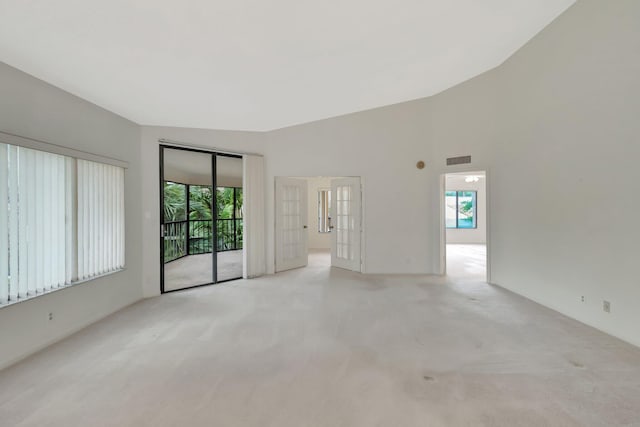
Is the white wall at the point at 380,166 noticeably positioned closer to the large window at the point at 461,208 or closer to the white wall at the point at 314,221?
the white wall at the point at 314,221

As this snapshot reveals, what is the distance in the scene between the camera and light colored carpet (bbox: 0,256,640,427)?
5.91ft

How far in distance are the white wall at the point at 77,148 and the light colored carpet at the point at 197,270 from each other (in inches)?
43.0

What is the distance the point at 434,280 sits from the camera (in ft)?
16.8

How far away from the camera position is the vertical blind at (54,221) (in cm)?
242

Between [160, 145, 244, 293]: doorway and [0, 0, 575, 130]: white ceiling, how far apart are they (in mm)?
3202

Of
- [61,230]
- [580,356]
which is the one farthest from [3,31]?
[580,356]

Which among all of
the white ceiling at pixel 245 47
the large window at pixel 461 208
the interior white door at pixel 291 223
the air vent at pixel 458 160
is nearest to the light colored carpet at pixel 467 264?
the large window at pixel 461 208

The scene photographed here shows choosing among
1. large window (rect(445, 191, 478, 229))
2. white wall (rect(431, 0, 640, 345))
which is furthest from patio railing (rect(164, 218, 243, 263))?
large window (rect(445, 191, 478, 229))

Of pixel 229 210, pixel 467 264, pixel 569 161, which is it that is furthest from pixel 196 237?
pixel 569 161

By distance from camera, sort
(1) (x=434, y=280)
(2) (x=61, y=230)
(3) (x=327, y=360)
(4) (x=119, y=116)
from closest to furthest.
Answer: (3) (x=327, y=360)
(2) (x=61, y=230)
(4) (x=119, y=116)
(1) (x=434, y=280)

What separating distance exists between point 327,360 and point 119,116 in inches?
159

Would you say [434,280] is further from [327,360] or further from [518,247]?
[327,360]

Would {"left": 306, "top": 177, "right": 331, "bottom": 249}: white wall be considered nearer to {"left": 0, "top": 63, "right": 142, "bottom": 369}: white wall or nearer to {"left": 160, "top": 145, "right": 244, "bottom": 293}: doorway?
{"left": 160, "top": 145, "right": 244, "bottom": 293}: doorway

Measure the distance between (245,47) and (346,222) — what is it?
13.5ft
